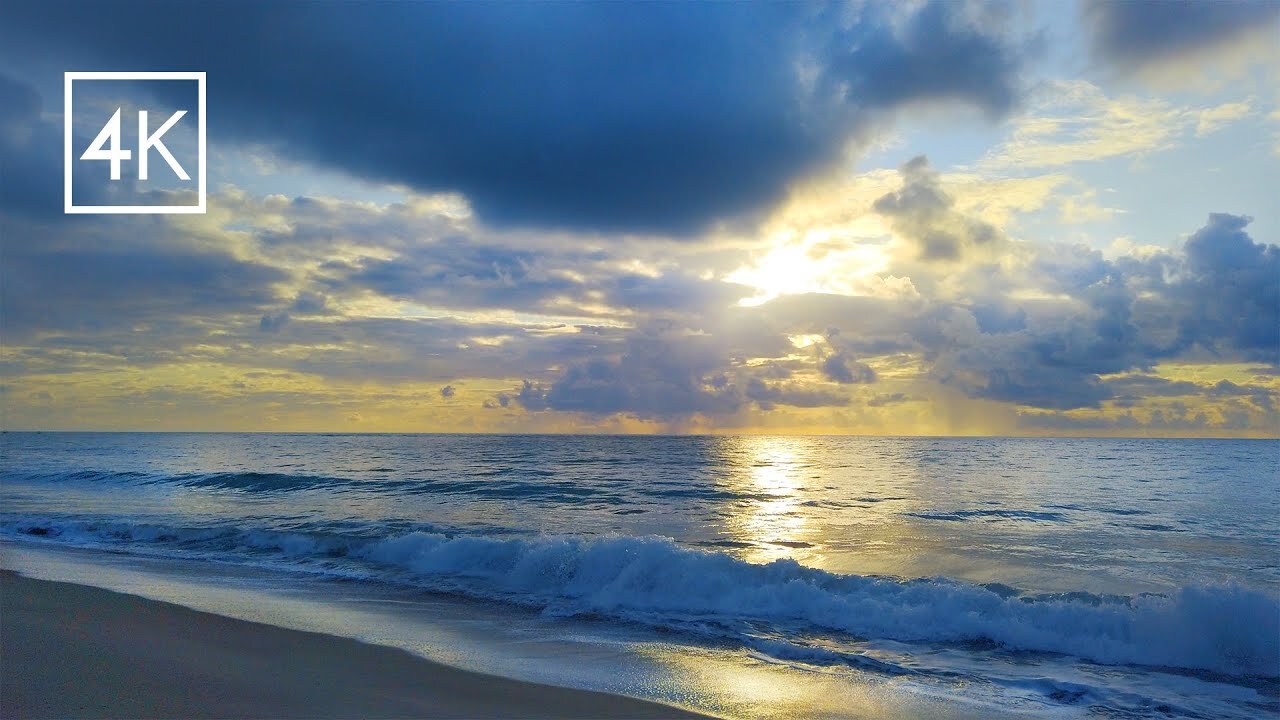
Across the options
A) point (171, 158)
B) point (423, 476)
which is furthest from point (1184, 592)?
point (423, 476)

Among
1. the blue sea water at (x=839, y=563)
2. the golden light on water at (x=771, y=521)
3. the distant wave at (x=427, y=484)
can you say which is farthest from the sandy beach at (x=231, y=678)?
the distant wave at (x=427, y=484)

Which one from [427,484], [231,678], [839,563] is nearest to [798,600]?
[839,563]

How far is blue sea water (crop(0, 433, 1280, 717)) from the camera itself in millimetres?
9492

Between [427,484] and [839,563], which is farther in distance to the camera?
[427,484]

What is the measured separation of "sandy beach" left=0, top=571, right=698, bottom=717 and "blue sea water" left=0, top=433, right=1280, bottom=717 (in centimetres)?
334

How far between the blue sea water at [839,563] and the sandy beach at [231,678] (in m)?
3.34

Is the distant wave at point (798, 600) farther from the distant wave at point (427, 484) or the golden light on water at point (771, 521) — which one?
the distant wave at point (427, 484)

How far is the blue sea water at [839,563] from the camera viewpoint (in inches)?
374

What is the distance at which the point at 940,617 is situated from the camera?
11078 mm

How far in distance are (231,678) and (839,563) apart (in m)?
12.3

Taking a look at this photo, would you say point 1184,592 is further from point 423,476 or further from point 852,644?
point 423,476

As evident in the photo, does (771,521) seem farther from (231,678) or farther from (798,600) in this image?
(231,678)

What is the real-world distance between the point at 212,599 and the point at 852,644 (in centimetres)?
1042

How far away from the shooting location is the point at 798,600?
1209 cm
